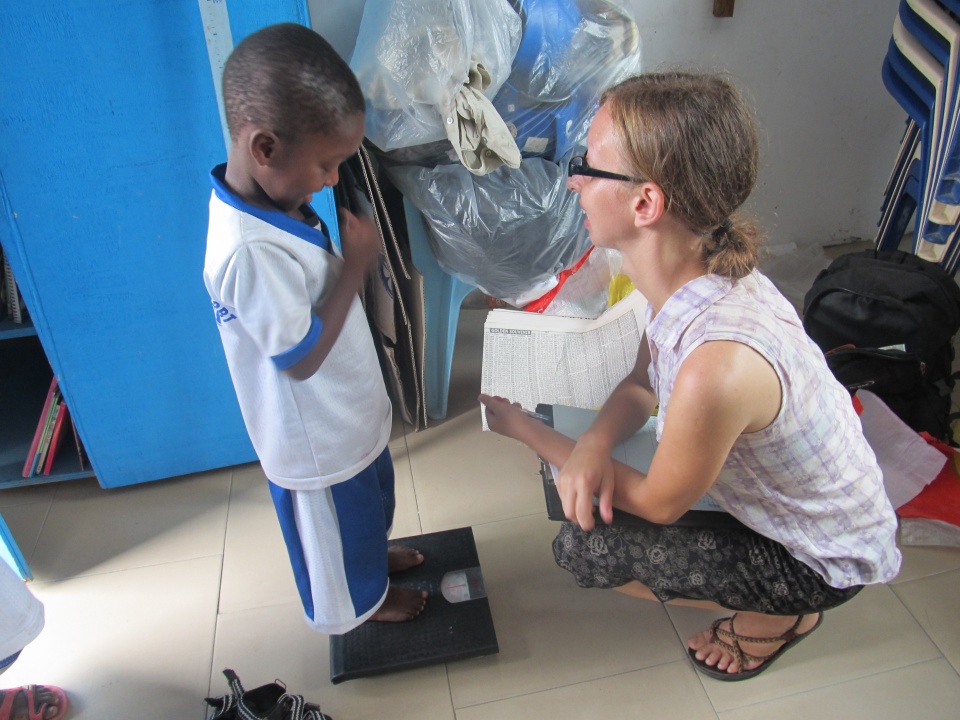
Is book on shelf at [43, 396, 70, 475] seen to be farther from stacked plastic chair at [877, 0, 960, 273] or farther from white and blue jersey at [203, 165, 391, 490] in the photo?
stacked plastic chair at [877, 0, 960, 273]

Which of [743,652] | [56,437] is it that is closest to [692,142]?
[743,652]

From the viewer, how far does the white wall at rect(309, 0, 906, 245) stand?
79.7 inches

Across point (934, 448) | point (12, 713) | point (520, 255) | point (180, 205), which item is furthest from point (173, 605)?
point (934, 448)

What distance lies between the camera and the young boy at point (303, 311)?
83 cm

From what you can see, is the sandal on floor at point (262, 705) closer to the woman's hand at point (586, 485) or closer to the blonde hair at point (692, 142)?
the woman's hand at point (586, 485)

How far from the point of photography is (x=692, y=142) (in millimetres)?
885

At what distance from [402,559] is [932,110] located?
1551 mm

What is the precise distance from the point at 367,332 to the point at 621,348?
0.75 meters

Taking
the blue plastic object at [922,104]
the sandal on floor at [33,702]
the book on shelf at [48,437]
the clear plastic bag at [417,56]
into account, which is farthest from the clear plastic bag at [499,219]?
the sandal on floor at [33,702]

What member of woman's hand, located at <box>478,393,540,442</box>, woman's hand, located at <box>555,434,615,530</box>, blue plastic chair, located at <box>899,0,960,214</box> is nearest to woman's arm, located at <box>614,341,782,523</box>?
woman's hand, located at <box>555,434,615,530</box>

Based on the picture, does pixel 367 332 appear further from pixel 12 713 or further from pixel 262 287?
pixel 12 713

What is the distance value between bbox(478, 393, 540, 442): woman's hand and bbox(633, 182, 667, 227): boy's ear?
342mm

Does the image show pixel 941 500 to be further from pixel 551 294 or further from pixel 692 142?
pixel 692 142

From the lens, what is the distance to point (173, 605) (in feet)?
4.73
